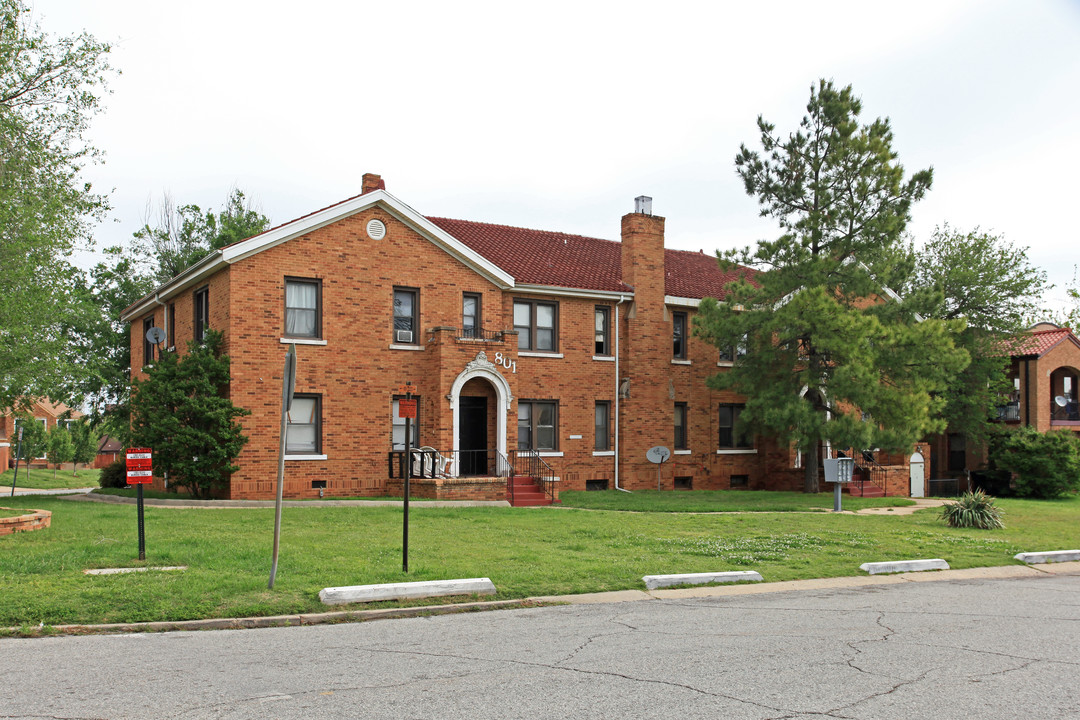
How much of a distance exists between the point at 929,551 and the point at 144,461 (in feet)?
37.4

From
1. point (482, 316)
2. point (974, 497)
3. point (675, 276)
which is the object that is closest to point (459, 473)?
point (482, 316)

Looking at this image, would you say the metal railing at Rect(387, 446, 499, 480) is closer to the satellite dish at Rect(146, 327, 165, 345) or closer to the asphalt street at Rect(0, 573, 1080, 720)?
the satellite dish at Rect(146, 327, 165, 345)

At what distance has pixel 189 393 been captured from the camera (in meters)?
21.8

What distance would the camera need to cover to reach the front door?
979 inches

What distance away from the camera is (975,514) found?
18281 mm

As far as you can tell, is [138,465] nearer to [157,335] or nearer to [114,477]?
[157,335]

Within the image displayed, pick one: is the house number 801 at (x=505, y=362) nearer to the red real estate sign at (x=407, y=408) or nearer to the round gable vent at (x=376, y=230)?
the round gable vent at (x=376, y=230)

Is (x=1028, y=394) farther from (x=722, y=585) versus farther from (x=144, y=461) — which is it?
(x=144, y=461)

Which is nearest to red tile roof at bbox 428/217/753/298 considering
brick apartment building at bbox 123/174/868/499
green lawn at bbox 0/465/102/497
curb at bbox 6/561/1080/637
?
brick apartment building at bbox 123/174/868/499

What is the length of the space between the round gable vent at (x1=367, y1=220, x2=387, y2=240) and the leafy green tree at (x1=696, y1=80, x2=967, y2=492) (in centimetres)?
899

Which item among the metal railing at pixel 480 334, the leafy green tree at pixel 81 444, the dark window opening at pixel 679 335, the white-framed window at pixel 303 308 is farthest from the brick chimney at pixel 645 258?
the leafy green tree at pixel 81 444

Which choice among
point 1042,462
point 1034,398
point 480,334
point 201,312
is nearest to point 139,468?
point 201,312

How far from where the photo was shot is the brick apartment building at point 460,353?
73.1ft

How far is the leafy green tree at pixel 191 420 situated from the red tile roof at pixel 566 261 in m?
7.92
